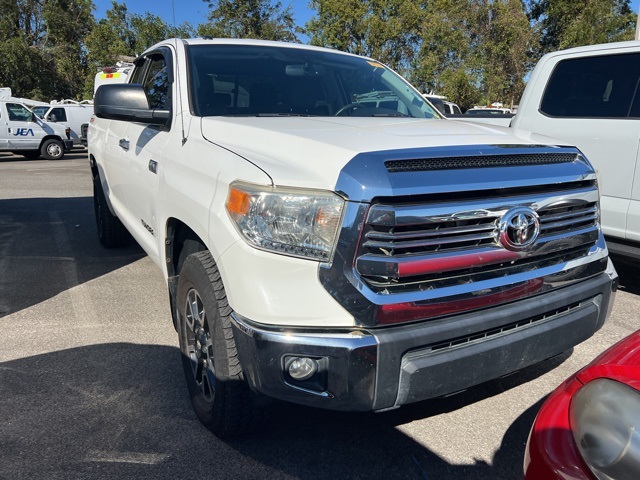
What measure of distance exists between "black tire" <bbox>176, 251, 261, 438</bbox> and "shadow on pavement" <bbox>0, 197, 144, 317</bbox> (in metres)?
2.32

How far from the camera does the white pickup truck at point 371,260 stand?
195 centimetres

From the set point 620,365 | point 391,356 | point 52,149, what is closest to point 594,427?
point 620,365

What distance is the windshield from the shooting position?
3.15 m

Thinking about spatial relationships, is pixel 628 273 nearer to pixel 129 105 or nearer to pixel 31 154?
pixel 129 105

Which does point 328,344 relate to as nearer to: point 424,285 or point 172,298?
point 424,285

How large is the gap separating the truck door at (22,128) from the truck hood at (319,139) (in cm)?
1766

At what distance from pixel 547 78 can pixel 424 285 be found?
405cm

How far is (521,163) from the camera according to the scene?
2266 millimetres

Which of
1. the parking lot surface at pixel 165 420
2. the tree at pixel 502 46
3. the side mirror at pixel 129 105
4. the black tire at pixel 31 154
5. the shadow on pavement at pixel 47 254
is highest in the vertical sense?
the tree at pixel 502 46

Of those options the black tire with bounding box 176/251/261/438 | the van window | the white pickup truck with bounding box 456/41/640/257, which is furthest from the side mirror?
the van window

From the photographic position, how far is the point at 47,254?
5.96m

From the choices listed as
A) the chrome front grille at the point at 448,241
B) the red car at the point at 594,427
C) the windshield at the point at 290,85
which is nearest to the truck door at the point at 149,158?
the windshield at the point at 290,85

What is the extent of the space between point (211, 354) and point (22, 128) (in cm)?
1826

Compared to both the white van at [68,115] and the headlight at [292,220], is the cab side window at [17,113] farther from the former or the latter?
the headlight at [292,220]
